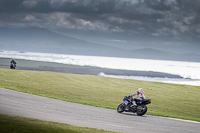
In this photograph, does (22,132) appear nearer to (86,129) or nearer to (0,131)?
(0,131)

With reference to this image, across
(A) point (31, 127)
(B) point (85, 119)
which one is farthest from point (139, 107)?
(A) point (31, 127)

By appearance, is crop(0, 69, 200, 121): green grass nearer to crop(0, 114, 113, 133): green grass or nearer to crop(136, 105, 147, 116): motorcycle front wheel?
crop(136, 105, 147, 116): motorcycle front wheel

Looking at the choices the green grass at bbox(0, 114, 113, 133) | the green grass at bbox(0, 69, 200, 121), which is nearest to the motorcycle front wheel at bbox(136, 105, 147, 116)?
the green grass at bbox(0, 69, 200, 121)

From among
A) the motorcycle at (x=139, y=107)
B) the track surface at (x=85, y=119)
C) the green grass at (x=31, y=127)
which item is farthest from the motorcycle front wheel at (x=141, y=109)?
the green grass at (x=31, y=127)

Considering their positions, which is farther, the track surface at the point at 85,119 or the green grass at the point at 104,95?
the green grass at the point at 104,95

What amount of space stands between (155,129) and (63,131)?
5.66 m

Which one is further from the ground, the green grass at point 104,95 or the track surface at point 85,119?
the green grass at point 104,95

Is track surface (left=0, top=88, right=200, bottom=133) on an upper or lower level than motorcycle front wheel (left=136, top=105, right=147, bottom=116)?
lower

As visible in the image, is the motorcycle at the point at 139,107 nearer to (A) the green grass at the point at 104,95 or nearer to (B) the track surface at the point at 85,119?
(B) the track surface at the point at 85,119

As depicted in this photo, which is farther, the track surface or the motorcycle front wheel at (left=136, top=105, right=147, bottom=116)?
the motorcycle front wheel at (left=136, top=105, right=147, bottom=116)

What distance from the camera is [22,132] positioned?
10.6 meters

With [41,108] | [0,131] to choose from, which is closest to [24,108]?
[41,108]

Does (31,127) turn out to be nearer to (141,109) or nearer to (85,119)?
(85,119)

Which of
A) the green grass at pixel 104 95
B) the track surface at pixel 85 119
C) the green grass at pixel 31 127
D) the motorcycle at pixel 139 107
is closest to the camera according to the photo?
the green grass at pixel 31 127
